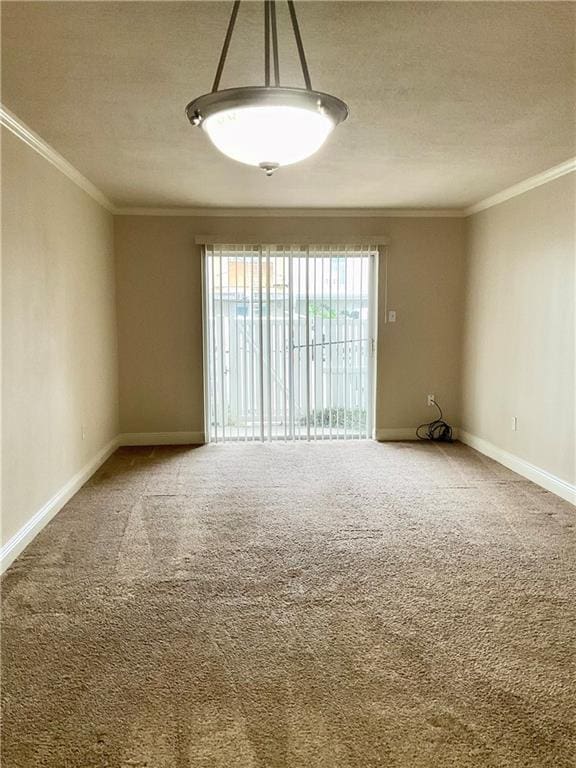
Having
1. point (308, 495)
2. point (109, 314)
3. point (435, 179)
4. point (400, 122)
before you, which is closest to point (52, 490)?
point (308, 495)

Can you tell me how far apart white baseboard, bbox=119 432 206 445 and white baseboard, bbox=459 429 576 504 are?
2760mm

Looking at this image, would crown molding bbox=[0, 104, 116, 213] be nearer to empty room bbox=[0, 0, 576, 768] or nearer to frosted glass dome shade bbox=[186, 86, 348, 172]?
empty room bbox=[0, 0, 576, 768]

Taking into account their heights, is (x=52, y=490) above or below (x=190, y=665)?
above

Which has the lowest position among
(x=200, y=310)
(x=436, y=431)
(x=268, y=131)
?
(x=436, y=431)

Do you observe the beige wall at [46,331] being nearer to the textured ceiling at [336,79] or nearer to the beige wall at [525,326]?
the textured ceiling at [336,79]

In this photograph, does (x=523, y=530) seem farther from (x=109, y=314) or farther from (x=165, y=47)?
(x=109, y=314)

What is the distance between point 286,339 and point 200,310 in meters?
0.93

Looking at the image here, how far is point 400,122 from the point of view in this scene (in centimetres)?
307

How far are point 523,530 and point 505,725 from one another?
5.89 ft

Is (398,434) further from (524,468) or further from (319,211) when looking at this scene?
(319,211)

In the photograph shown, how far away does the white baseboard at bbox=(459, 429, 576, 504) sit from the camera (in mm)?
3984

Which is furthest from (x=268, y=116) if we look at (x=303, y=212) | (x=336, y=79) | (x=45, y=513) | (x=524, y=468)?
(x=303, y=212)

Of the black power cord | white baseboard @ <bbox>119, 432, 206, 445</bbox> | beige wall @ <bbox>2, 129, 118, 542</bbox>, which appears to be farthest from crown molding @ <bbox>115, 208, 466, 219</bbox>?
white baseboard @ <bbox>119, 432, 206, 445</bbox>

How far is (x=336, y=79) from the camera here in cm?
251
